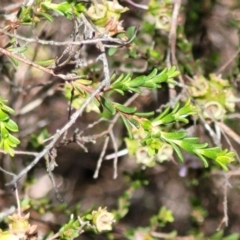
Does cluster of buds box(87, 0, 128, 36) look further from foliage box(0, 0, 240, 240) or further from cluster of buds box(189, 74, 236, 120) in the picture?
cluster of buds box(189, 74, 236, 120)

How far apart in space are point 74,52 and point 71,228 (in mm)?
331

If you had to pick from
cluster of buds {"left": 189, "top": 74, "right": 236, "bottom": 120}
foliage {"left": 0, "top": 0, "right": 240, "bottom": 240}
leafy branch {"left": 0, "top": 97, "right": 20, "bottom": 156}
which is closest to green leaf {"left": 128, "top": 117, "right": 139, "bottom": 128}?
foliage {"left": 0, "top": 0, "right": 240, "bottom": 240}

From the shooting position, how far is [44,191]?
232 cm

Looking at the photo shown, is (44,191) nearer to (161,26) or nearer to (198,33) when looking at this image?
(198,33)

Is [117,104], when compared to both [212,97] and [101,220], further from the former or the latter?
[212,97]

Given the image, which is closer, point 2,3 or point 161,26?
point 161,26

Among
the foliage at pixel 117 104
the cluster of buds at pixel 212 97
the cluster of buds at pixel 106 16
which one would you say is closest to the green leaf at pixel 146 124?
the foliage at pixel 117 104

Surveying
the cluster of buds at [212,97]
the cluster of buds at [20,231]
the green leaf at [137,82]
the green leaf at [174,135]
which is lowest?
the cluster of buds at [212,97]

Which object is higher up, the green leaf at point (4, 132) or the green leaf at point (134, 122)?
the green leaf at point (4, 132)

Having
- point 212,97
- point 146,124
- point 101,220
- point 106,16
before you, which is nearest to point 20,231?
point 101,220

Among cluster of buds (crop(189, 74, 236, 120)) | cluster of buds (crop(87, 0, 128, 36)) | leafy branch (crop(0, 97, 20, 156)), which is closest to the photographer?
leafy branch (crop(0, 97, 20, 156))

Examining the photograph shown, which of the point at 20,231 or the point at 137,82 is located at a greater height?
the point at 137,82

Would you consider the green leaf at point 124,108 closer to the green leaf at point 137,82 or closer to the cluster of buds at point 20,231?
the green leaf at point 137,82

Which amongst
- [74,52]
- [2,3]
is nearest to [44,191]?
[2,3]
